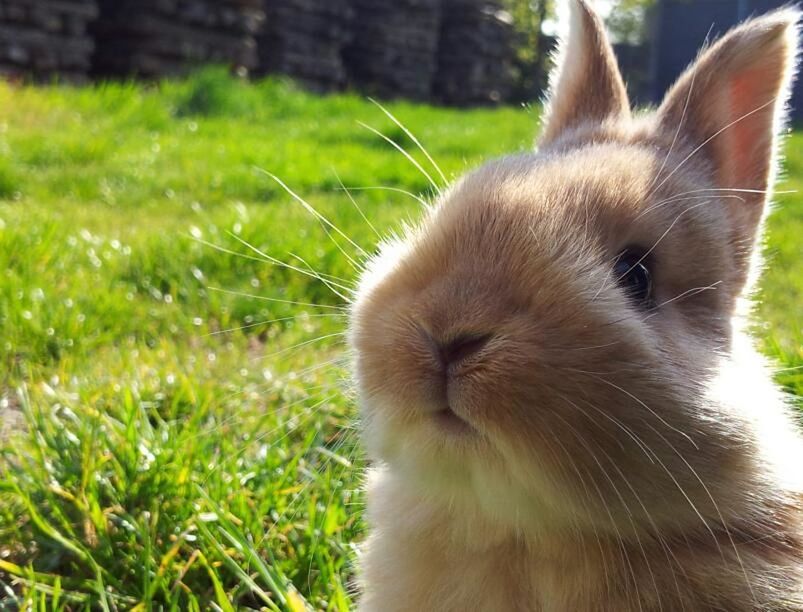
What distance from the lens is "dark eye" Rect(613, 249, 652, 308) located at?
151cm

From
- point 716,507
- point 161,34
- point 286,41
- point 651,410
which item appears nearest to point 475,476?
point 651,410

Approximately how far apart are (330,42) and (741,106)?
41.8ft

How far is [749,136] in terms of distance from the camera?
1.97 metres

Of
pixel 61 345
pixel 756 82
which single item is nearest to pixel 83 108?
pixel 61 345

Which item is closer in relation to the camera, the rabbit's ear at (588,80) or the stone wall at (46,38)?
the rabbit's ear at (588,80)

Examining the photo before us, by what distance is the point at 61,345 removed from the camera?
312 cm

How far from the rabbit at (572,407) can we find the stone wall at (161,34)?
981 cm

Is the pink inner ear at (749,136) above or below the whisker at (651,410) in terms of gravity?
above

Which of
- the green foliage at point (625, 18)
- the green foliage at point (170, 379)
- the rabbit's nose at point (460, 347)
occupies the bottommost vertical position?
the green foliage at point (170, 379)

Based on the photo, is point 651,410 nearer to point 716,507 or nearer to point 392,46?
point 716,507

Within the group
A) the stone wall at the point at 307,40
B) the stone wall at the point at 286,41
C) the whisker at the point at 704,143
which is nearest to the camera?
the whisker at the point at 704,143

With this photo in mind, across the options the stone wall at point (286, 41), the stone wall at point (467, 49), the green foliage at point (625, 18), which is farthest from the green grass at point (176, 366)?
the green foliage at point (625, 18)

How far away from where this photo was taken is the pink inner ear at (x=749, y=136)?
195 centimetres

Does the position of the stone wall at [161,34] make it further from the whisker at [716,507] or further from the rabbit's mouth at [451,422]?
the whisker at [716,507]
